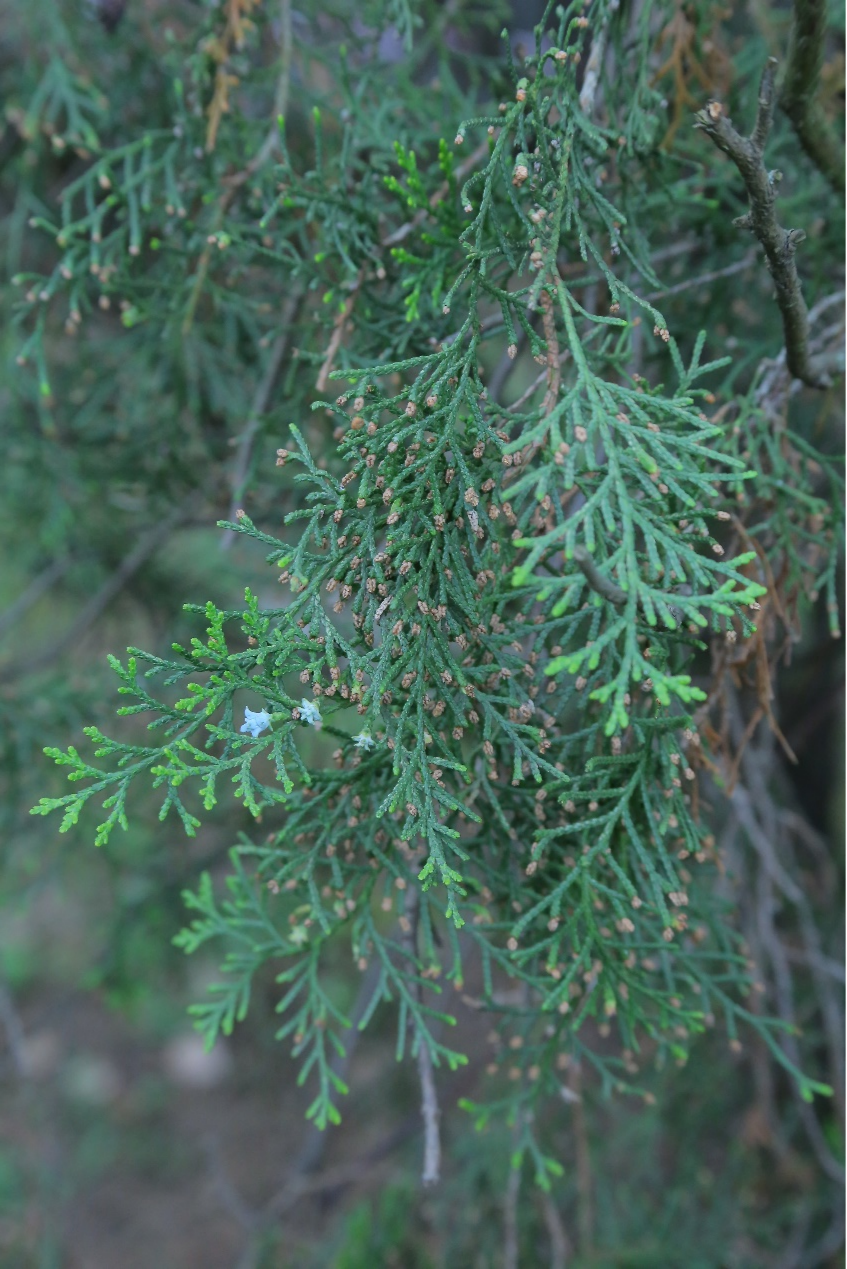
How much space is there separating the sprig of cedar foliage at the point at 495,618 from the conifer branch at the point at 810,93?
21cm

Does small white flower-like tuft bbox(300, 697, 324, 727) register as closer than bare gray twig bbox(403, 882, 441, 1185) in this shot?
Yes

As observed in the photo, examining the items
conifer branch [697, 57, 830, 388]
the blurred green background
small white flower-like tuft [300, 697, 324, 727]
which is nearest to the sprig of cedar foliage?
small white flower-like tuft [300, 697, 324, 727]

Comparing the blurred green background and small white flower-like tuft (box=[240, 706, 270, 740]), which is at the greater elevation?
small white flower-like tuft (box=[240, 706, 270, 740])

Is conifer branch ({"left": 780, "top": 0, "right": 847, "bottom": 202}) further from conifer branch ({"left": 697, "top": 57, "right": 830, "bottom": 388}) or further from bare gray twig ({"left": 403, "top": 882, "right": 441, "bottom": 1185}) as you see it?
bare gray twig ({"left": 403, "top": 882, "right": 441, "bottom": 1185})

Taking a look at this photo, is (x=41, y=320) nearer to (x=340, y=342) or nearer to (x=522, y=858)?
(x=340, y=342)

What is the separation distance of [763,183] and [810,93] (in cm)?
41

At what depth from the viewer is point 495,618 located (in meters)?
1.27

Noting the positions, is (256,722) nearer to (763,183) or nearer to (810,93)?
(763,183)

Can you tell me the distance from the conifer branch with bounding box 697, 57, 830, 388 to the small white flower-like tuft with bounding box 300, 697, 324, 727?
0.80m

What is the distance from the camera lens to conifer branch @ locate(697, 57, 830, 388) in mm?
1179

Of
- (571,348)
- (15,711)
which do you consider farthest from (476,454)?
(15,711)

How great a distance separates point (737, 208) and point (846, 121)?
27 centimetres

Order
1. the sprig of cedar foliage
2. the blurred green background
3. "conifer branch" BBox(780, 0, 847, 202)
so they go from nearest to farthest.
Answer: the sprig of cedar foliage → "conifer branch" BBox(780, 0, 847, 202) → the blurred green background

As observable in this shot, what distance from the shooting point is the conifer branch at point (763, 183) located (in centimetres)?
Result: 118
